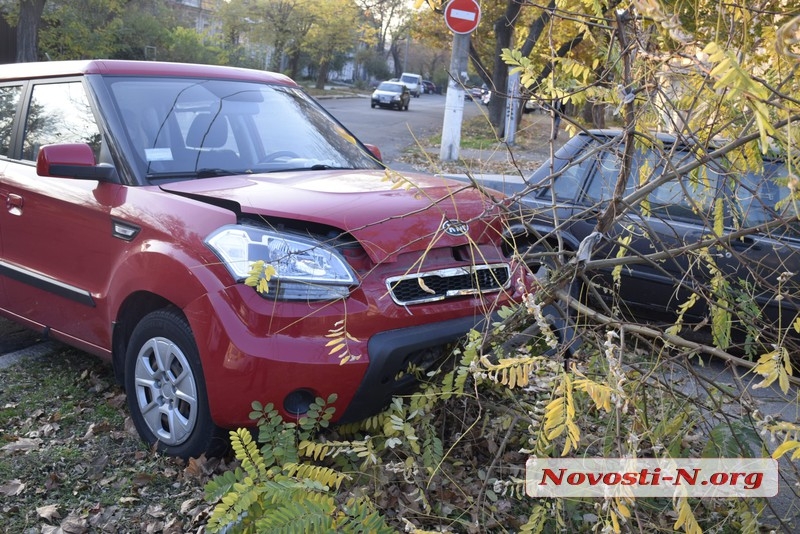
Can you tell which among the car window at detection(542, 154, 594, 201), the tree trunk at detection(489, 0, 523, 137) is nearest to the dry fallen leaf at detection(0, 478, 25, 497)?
the car window at detection(542, 154, 594, 201)

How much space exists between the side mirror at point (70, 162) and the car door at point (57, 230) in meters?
0.11

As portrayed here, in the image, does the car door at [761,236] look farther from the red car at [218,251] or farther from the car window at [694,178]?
the red car at [218,251]

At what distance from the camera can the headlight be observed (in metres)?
3.24

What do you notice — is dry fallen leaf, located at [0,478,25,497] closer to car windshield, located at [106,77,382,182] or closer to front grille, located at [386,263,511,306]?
car windshield, located at [106,77,382,182]

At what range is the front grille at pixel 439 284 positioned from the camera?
3371 mm

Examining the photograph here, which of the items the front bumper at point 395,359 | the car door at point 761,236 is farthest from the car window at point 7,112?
the car door at point 761,236

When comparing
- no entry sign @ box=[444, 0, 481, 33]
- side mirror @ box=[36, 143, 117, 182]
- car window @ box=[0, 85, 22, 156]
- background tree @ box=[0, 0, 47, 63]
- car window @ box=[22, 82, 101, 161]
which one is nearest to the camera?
side mirror @ box=[36, 143, 117, 182]

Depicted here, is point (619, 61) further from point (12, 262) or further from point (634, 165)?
point (12, 262)

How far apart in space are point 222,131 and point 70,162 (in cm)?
88

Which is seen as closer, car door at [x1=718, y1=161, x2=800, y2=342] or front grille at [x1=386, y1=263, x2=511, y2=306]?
car door at [x1=718, y1=161, x2=800, y2=342]

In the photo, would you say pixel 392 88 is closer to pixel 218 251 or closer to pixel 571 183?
pixel 571 183

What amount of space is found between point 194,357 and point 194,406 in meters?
0.24

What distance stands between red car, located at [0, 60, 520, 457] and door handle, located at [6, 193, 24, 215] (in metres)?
0.01

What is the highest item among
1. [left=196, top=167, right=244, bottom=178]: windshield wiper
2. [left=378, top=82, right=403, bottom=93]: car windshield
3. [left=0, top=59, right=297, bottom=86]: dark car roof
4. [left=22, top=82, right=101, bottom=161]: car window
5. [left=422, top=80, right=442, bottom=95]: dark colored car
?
[left=0, top=59, right=297, bottom=86]: dark car roof
